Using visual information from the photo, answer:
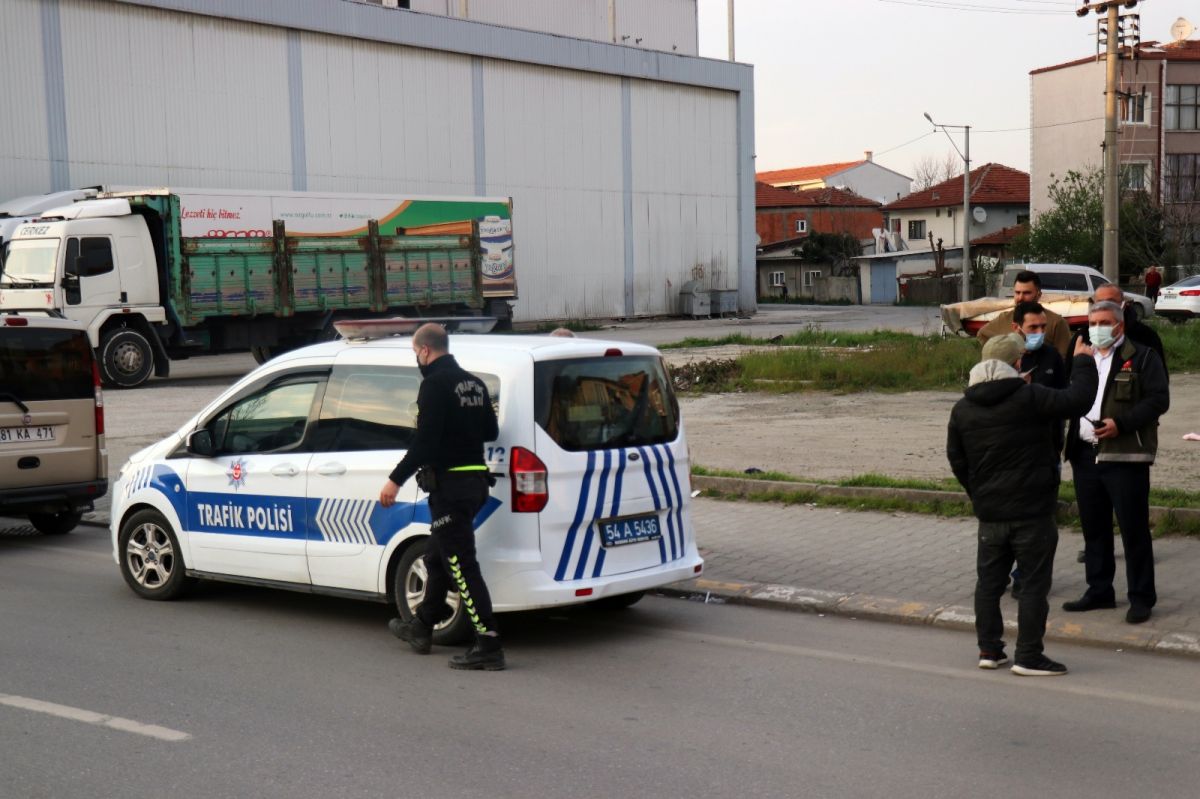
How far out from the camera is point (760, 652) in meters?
7.43

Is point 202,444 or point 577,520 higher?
point 202,444

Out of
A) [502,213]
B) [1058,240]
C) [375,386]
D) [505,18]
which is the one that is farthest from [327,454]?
[1058,240]

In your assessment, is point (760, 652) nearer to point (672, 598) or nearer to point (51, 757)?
point (672, 598)


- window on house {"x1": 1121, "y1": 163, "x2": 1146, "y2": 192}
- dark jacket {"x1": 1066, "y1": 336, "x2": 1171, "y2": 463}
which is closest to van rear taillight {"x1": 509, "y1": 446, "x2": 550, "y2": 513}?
dark jacket {"x1": 1066, "y1": 336, "x2": 1171, "y2": 463}

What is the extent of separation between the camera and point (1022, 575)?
6.75 meters

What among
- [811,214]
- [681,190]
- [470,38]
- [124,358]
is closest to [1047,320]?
[124,358]

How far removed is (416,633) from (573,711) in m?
1.34

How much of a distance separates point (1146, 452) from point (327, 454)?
15.1ft

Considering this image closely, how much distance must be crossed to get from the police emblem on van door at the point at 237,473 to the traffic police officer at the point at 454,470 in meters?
1.54

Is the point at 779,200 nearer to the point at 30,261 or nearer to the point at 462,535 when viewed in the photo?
the point at 30,261

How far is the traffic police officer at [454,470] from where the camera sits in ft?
22.5

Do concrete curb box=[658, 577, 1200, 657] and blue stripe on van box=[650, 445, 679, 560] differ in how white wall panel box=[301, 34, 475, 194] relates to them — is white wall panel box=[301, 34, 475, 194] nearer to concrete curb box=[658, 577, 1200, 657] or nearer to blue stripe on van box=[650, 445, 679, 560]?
concrete curb box=[658, 577, 1200, 657]

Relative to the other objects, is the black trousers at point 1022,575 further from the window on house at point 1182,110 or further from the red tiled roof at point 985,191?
the red tiled roof at point 985,191

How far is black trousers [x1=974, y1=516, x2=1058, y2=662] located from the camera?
263 inches
